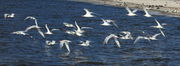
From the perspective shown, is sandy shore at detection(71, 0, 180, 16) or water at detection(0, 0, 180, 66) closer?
water at detection(0, 0, 180, 66)

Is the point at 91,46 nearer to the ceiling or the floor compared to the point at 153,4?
nearer to the ceiling

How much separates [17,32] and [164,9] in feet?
91.4

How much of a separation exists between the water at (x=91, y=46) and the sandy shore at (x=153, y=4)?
3.54 meters

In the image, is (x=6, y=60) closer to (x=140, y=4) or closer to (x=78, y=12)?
(x=78, y=12)

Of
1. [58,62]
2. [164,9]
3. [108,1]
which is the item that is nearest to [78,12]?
[164,9]

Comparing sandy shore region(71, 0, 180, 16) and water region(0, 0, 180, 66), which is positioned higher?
water region(0, 0, 180, 66)

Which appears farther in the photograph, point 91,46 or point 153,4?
point 153,4

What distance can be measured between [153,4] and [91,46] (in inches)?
1408

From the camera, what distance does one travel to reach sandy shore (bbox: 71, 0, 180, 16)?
7489 centimetres

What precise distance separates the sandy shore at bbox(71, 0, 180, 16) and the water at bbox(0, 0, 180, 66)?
3540 millimetres

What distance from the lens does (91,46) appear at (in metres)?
47.0

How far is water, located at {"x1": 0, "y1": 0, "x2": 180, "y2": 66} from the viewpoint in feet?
135

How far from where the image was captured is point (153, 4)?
81.7 meters

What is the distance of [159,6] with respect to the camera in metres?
79.1
